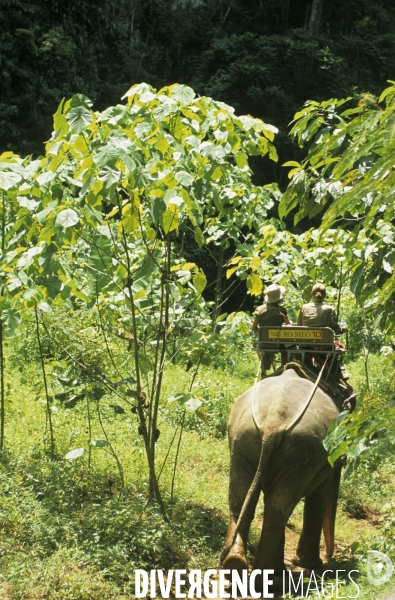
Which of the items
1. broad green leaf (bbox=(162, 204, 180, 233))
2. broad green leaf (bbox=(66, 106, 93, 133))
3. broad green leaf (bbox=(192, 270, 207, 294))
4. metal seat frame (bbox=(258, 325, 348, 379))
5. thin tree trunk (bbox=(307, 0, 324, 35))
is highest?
thin tree trunk (bbox=(307, 0, 324, 35))

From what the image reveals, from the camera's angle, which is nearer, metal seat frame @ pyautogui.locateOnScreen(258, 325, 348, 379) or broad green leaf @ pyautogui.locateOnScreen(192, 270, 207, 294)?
broad green leaf @ pyautogui.locateOnScreen(192, 270, 207, 294)

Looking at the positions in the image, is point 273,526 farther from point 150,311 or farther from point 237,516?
point 150,311

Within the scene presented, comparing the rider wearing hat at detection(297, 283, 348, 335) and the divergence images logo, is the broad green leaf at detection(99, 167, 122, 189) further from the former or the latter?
the divergence images logo

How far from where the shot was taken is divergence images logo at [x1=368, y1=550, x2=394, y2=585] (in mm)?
5191

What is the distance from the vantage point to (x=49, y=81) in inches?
938

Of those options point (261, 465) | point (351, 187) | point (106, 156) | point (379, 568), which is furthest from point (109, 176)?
point (379, 568)

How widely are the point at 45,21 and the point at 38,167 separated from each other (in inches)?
814

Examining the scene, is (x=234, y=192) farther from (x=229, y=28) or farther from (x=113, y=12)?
(x=229, y=28)

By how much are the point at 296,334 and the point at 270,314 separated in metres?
0.51

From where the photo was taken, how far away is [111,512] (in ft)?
→ 18.9

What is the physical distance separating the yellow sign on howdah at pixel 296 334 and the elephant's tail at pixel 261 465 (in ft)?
4.27

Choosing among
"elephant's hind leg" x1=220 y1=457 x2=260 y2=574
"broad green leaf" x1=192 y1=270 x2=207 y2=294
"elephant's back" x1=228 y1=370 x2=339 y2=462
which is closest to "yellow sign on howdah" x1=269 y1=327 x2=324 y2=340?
"elephant's back" x1=228 y1=370 x2=339 y2=462

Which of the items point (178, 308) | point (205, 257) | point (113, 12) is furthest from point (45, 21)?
point (178, 308)

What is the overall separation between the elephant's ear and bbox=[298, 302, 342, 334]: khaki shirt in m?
1.28
